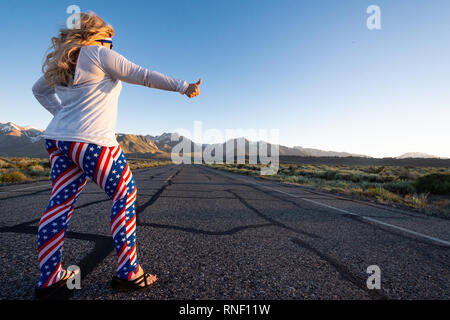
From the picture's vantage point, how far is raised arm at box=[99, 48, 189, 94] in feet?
4.34

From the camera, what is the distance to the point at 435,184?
29.7 ft

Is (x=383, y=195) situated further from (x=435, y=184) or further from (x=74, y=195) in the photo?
(x=74, y=195)

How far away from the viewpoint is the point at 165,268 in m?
1.81

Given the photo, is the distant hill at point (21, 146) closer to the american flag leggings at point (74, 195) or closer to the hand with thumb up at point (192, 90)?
the american flag leggings at point (74, 195)

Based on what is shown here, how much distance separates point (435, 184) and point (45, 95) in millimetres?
13405

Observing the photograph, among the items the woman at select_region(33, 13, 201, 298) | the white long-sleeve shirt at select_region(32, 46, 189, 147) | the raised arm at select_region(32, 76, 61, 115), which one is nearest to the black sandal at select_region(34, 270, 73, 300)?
the woman at select_region(33, 13, 201, 298)

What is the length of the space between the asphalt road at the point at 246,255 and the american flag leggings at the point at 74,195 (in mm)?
252

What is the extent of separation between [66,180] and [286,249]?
2285 mm

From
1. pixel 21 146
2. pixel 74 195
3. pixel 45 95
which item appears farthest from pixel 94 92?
pixel 21 146

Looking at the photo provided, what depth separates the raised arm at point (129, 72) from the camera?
132cm

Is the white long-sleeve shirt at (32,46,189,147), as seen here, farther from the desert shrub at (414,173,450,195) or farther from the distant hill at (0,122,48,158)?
the distant hill at (0,122,48,158)

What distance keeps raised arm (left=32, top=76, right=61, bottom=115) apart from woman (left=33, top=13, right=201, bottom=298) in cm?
16

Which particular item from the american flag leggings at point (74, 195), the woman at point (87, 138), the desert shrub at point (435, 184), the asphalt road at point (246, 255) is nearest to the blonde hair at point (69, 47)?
the woman at point (87, 138)
